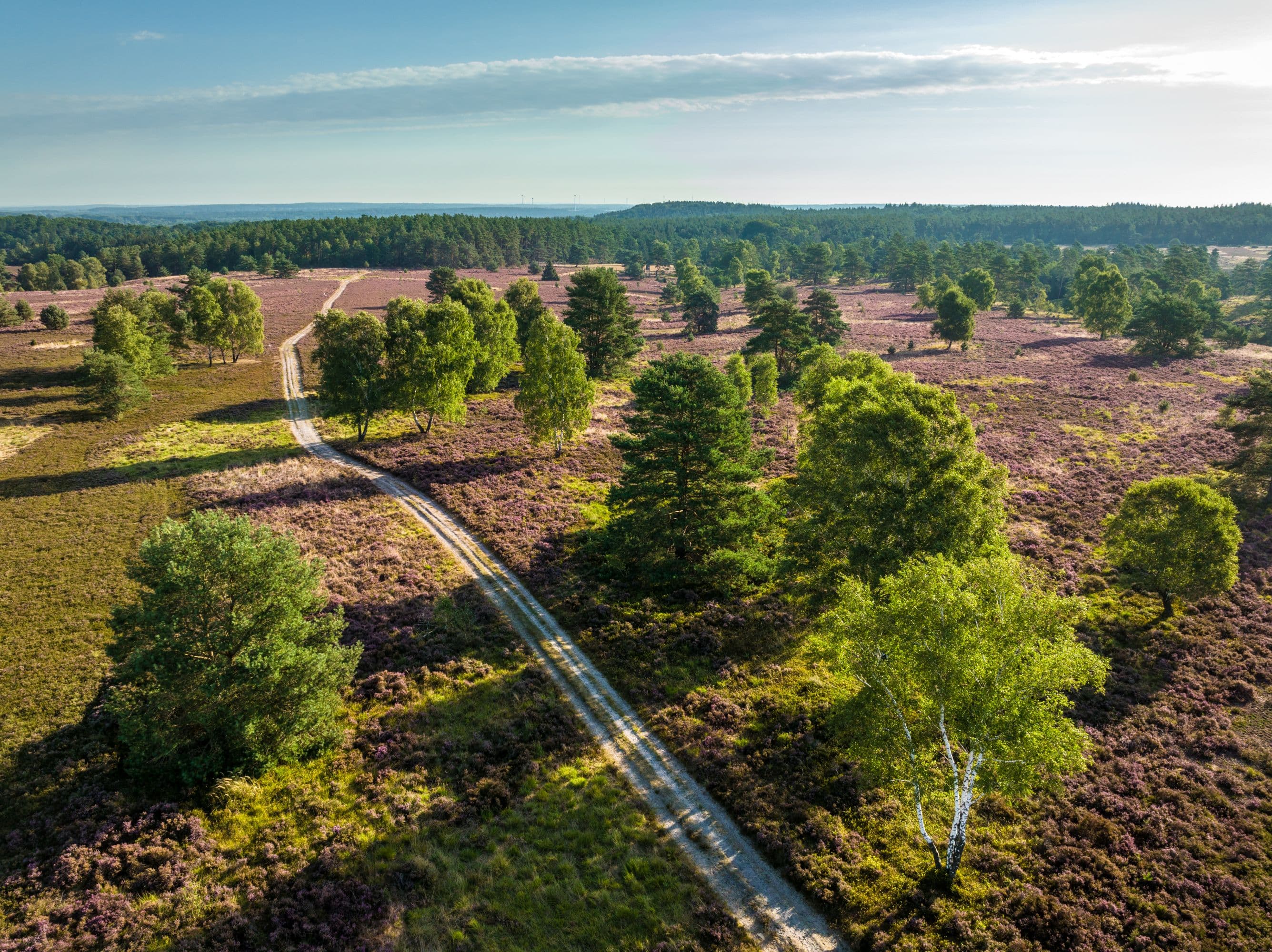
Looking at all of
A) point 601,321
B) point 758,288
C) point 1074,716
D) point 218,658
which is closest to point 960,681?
point 1074,716

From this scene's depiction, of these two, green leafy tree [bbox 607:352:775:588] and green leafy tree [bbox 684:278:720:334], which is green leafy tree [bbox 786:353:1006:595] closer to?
green leafy tree [bbox 607:352:775:588]

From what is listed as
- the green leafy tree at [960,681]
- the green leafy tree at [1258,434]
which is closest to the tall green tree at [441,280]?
the green leafy tree at [960,681]

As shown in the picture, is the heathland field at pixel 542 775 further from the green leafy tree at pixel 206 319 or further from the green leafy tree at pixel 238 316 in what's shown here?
the green leafy tree at pixel 238 316

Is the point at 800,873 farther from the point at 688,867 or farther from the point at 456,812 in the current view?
the point at 456,812

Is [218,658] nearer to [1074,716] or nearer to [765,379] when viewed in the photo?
[1074,716]

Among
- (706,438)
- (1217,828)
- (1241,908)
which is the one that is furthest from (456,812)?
(1217,828)

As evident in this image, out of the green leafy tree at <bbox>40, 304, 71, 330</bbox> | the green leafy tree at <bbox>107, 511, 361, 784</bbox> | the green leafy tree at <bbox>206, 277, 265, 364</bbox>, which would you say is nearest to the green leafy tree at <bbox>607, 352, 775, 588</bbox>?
the green leafy tree at <bbox>107, 511, 361, 784</bbox>
